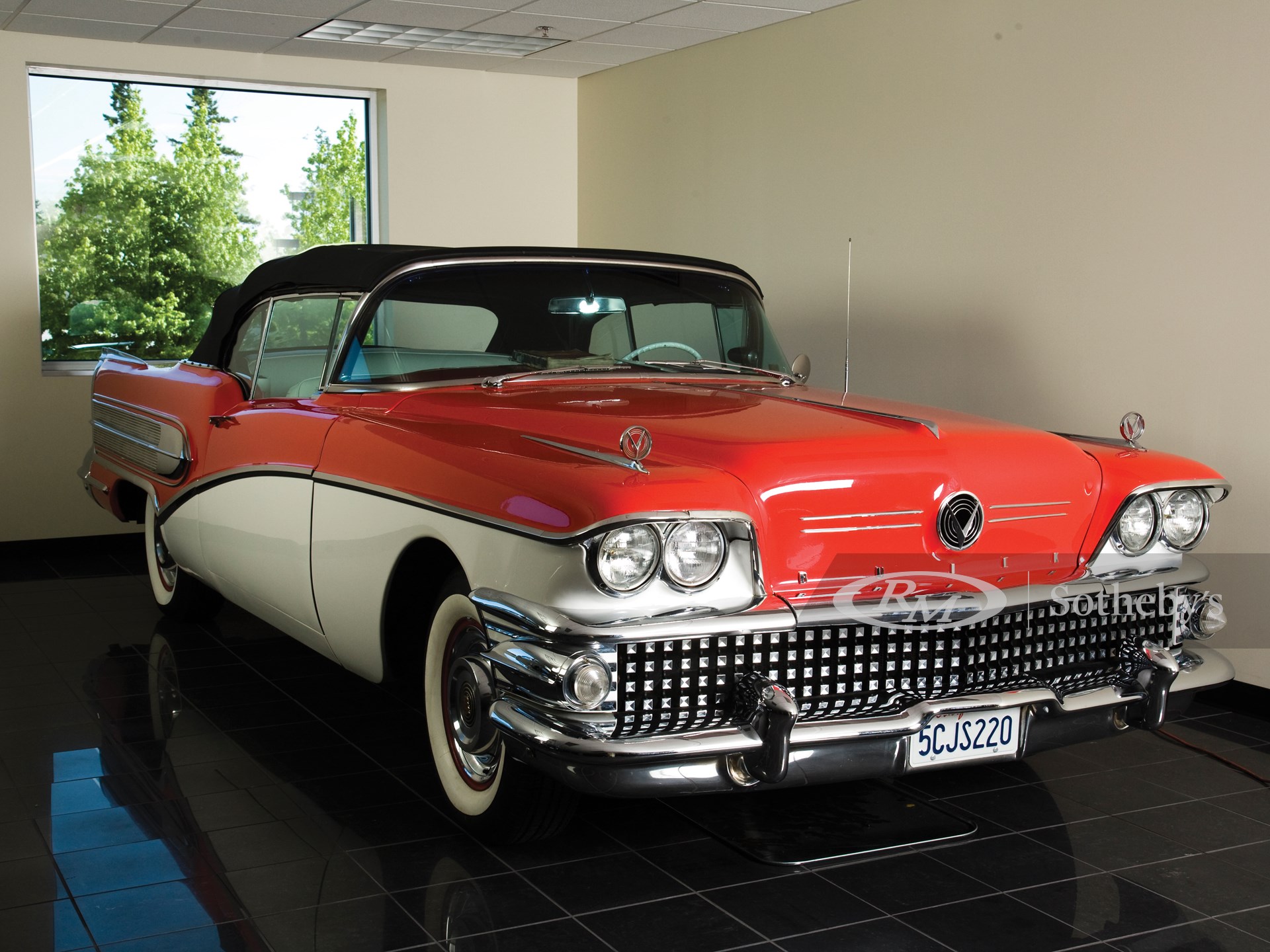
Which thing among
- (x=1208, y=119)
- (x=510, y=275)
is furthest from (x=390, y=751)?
(x=1208, y=119)

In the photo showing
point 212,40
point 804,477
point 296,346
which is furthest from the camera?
point 212,40

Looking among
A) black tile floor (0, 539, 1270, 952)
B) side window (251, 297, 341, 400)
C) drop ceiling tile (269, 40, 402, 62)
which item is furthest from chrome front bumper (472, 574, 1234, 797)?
drop ceiling tile (269, 40, 402, 62)

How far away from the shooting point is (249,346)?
17.1 feet

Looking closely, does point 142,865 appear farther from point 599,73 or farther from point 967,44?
point 599,73

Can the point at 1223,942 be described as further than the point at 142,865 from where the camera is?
No

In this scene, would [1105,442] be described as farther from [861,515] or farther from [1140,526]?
[861,515]

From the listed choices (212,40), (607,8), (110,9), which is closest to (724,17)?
(607,8)

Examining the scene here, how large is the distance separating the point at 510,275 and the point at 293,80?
17.0 feet

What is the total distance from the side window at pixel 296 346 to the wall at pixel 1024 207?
→ 309 centimetres

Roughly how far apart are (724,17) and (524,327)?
367cm

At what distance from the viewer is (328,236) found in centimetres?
902

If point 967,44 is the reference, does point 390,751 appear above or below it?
below

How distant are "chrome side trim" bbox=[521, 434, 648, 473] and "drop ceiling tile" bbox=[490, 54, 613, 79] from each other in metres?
5.92

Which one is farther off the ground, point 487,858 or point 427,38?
point 427,38
